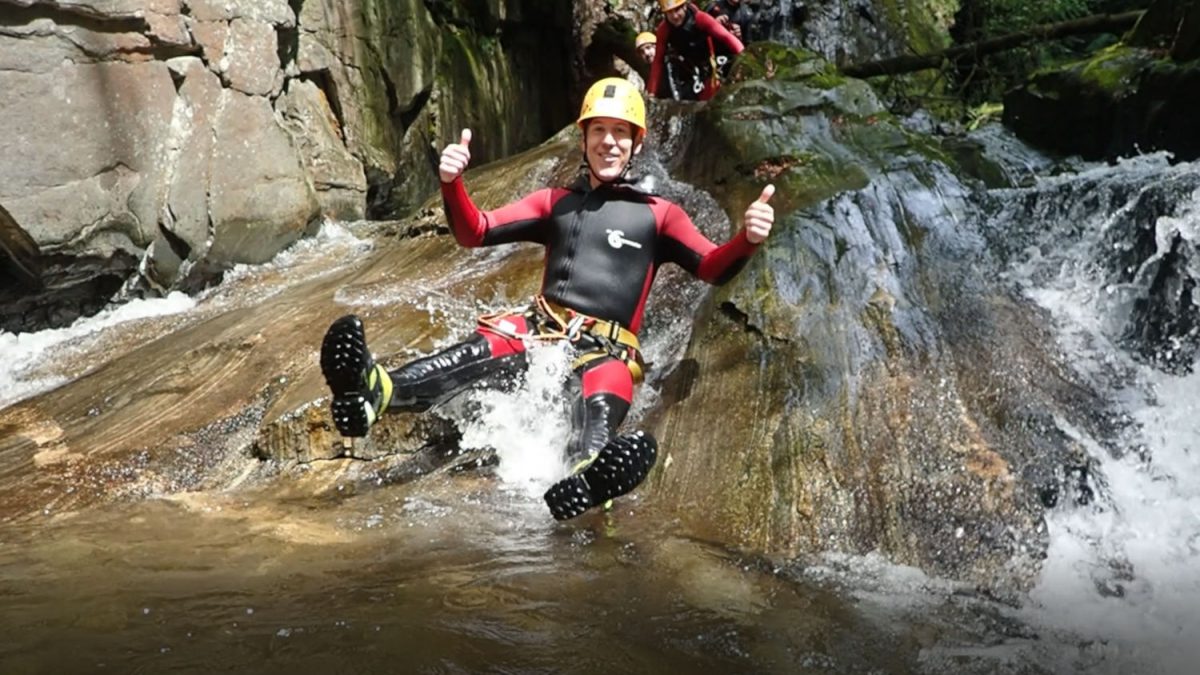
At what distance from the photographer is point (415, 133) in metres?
10.1

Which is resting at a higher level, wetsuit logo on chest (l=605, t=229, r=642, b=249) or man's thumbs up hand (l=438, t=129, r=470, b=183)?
man's thumbs up hand (l=438, t=129, r=470, b=183)

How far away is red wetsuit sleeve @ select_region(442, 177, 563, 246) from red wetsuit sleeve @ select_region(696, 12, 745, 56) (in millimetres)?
3993

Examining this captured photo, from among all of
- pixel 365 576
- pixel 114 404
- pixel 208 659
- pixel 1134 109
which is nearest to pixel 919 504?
pixel 365 576

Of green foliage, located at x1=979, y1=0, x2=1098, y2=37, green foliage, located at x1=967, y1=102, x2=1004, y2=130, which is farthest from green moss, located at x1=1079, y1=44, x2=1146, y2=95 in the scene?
green foliage, located at x1=979, y1=0, x2=1098, y2=37

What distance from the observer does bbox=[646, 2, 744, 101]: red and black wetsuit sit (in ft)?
24.2

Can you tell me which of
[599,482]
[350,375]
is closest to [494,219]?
[350,375]

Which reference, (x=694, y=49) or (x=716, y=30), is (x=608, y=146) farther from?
(x=694, y=49)

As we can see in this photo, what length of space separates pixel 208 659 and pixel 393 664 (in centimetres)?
39

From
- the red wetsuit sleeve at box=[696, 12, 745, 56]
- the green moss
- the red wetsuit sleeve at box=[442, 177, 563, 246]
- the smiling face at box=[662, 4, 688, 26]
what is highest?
the smiling face at box=[662, 4, 688, 26]

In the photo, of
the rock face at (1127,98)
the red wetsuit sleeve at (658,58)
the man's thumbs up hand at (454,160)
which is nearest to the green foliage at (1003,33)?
the rock face at (1127,98)

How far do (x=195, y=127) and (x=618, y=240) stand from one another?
423 centimetres

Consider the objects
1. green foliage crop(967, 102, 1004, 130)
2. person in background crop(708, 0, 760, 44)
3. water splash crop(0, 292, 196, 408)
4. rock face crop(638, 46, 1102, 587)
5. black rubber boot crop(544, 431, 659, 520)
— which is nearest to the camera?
black rubber boot crop(544, 431, 659, 520)

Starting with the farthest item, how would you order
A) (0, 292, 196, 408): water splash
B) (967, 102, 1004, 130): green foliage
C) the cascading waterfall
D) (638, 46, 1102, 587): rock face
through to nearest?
(967, 102, 1004, 130): green foliage
(0, 292, 196, 408): water splash
(638, 46, 1102, 587): rock face
the cascading waterfall

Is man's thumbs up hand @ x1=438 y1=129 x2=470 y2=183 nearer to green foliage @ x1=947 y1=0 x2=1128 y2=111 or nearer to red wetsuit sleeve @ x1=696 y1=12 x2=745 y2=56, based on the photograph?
red wetsuit sleeve @ x1=696 y1=12 x2=745 y2=56
